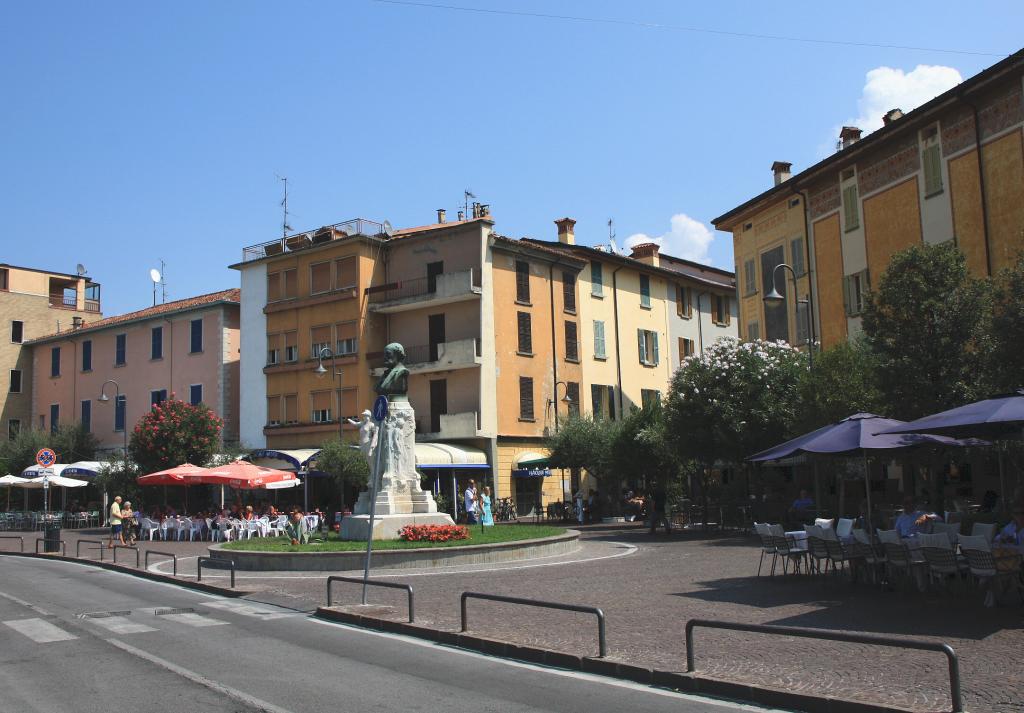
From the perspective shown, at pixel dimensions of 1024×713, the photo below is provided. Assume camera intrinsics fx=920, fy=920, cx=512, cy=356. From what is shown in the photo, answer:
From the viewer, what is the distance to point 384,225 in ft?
148

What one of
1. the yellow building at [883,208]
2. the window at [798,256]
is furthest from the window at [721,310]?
the window at [798,256]

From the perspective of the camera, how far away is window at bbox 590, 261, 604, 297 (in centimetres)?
4708

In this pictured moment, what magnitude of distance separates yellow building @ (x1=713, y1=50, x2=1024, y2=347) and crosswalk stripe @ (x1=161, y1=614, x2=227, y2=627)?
1809cm

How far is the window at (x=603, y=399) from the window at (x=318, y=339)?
13194mm

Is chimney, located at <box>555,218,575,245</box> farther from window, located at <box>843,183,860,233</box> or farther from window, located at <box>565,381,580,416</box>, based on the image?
window, located at <box>843,183,860,233</box>

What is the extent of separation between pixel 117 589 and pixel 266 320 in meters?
30.5

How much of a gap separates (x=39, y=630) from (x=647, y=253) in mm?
43282

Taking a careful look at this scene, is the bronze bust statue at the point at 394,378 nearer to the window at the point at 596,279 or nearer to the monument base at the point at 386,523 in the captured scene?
the monument base at the point at 386,523

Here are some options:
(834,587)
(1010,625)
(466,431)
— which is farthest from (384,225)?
(1010,625)

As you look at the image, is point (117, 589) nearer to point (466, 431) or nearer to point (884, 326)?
point (884, 326)

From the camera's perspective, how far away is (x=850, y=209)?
3169 cm

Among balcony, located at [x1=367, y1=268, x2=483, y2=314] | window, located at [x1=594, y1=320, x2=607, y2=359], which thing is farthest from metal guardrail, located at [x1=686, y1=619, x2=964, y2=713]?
window, located at [x1=594, y1=320, x2=607, y2=359]

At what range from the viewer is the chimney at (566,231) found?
159ft

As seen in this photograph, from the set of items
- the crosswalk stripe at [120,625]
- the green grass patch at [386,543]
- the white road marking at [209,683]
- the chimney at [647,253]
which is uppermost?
the chimney at [647,253]
